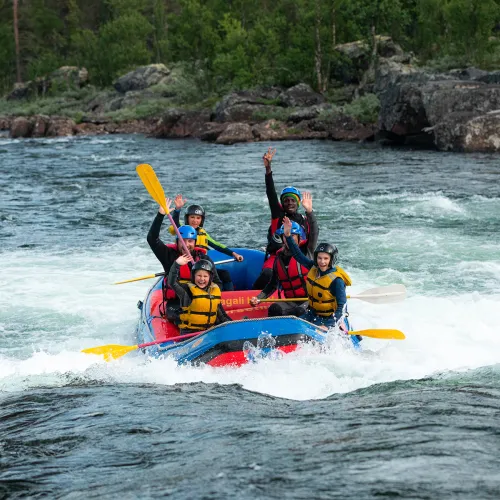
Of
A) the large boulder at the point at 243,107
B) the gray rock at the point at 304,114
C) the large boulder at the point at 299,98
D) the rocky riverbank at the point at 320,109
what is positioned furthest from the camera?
the large boulder at the point at 299,98

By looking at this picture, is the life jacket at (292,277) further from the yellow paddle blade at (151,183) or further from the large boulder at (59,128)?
the large boulder at (59,128)

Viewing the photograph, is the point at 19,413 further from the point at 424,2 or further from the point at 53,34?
the point at 53,34

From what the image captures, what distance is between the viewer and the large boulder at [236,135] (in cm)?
3150

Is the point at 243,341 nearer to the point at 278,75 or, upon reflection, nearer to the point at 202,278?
the point at 202,278

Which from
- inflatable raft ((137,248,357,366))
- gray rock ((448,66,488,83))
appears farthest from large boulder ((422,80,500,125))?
inflatable raft ((137,248,357,366))

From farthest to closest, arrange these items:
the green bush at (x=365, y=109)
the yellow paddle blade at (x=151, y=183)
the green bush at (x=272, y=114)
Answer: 1. the green bush at (x=272, y=114)
2. the green bush at (x=365, y=109)
3. the yellow paddle blade at (x=151, y=183)

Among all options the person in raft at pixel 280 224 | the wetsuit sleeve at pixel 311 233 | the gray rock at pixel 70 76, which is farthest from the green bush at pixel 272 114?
the wetsuit sleeve at pixel 311 233

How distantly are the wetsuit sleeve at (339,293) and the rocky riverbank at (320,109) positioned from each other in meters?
18.6

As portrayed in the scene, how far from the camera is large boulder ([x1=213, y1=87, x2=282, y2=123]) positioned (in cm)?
3566

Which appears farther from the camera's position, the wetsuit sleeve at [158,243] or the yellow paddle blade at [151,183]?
the yellow paddle blade at [151,183]

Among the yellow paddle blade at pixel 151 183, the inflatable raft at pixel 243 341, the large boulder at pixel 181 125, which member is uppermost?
the large boulder at pixel 181 125

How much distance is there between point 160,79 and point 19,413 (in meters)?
47.5

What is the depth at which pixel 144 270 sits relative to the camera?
12.2 meters

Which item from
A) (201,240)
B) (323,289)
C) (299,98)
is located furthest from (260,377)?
(299,98)
